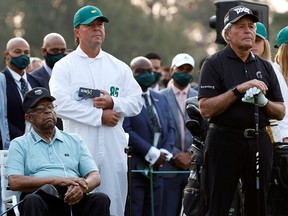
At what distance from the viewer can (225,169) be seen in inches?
421

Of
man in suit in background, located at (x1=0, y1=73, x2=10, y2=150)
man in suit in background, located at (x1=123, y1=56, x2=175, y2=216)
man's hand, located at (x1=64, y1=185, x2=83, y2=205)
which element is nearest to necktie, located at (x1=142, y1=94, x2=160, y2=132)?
man in suit in background, located at (x1=123, y1=56, x2=175, y2=216)

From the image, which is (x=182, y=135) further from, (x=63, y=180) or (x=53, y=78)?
(x=63, y=180)

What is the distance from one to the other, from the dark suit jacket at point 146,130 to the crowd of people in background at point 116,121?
0.06ft

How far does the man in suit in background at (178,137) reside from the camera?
49.2 ft

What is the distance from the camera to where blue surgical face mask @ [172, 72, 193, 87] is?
1566cm

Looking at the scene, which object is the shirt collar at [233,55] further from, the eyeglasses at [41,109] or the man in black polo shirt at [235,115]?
the eyeglasses at [41,109]

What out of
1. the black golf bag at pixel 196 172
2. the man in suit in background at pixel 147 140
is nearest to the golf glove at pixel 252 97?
the black golf bag at pixel 196 172

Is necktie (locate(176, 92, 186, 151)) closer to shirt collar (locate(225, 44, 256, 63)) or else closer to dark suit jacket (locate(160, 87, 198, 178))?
dark suit jacket (locate(160, 87, 198, 178))

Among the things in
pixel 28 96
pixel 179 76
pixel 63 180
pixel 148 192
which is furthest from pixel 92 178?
pixel 179 76

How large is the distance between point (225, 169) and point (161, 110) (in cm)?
442

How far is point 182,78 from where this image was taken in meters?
15.7

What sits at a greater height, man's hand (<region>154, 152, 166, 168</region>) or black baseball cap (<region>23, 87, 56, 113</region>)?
black baseball cap (<region>23, 87, 56, 113</region>)

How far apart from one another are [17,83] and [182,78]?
294 cm

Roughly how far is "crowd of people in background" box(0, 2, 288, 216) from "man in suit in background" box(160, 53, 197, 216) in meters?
0.35
